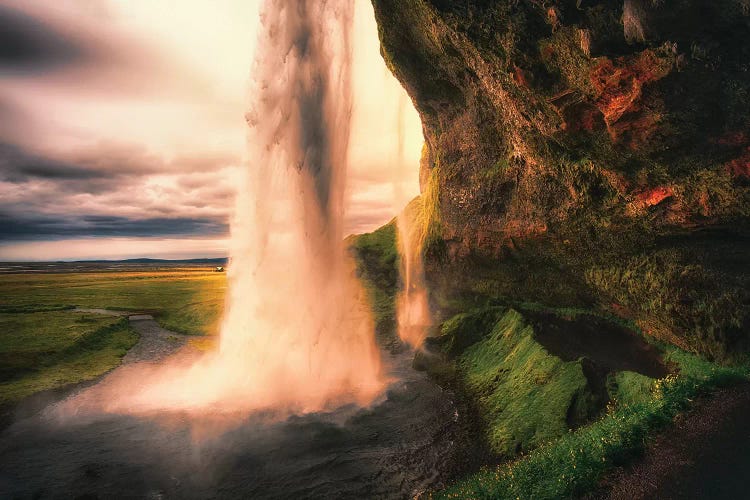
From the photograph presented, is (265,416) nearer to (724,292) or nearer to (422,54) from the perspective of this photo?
(724,292)

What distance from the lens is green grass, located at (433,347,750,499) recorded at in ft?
34.3

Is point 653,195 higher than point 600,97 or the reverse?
the reverse

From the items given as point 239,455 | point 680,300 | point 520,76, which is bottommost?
point 239,455

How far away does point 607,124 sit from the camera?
1628 cm

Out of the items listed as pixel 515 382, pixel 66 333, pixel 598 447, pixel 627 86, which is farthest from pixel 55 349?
pixel 627 86

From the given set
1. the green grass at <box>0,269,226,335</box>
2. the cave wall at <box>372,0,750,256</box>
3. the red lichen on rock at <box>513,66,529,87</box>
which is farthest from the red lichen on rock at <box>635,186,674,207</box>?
the green grass at <box>0,269,226,335</box>

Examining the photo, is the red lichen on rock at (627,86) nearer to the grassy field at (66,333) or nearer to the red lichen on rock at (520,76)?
the red lichen on rock at (520,76)

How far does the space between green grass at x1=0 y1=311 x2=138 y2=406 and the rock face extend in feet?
98.9

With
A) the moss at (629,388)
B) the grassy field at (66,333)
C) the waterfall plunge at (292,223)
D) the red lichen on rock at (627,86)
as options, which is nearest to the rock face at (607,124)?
the red lichen on rock at (627,86)

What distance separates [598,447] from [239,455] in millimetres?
12960

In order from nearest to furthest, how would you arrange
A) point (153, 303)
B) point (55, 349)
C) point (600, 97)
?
point (600, 97) → point (55, 349) → point (153, 303)

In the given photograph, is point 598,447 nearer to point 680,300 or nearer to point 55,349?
point 680,300

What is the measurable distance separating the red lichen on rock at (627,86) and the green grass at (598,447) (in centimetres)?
942

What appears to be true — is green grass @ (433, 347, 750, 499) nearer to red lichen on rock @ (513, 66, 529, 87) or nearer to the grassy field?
red lichen on rock @ (513, 66, 529, 87)
